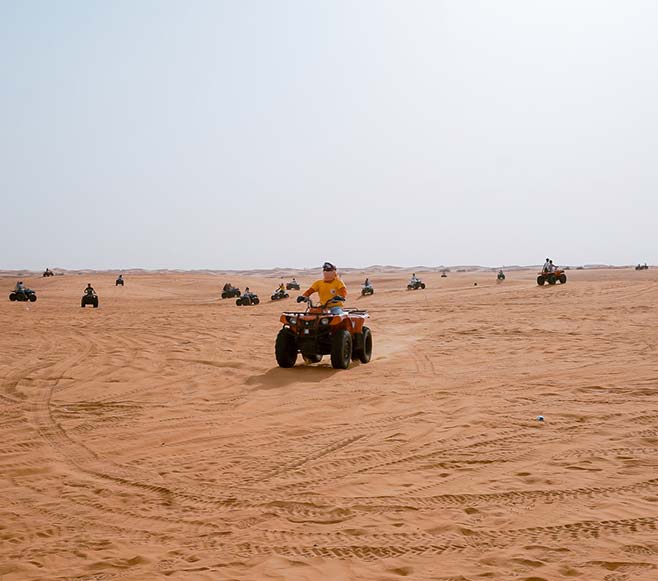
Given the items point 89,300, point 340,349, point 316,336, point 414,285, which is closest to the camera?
point 340,349

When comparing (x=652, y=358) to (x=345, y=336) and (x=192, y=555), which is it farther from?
(x=192, y=555)

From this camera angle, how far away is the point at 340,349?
11234mm

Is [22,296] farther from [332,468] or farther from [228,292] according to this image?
[332,468]

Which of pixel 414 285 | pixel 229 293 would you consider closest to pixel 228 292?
pixel 229 293

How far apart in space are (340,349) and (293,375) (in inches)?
36.7

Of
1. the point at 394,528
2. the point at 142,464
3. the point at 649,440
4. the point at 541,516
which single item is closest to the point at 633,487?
the point at 541,516

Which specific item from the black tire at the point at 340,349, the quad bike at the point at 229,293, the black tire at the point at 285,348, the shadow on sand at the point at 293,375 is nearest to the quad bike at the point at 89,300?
the quad bike at the point at 229,293

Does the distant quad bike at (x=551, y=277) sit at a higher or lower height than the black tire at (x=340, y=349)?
higher

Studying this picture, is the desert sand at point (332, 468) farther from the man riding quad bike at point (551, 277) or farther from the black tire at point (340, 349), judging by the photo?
the man riding quad bike at point (551, 277)

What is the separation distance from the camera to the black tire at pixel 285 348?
1156cm

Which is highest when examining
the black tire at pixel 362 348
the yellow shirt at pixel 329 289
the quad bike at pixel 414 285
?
the yellow shirt at pixel 329 289

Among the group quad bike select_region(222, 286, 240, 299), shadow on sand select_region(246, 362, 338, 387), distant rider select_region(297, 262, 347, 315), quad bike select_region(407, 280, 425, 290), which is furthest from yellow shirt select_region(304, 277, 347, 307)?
quad bike select_region(407, 280, 425, 290)

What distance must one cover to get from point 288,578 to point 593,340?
12.1 meters

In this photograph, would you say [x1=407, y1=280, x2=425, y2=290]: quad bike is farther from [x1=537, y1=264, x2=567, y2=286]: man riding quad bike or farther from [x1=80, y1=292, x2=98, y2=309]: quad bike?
[x1=80, y1=292, x2=98, y2=309]: quad bike
